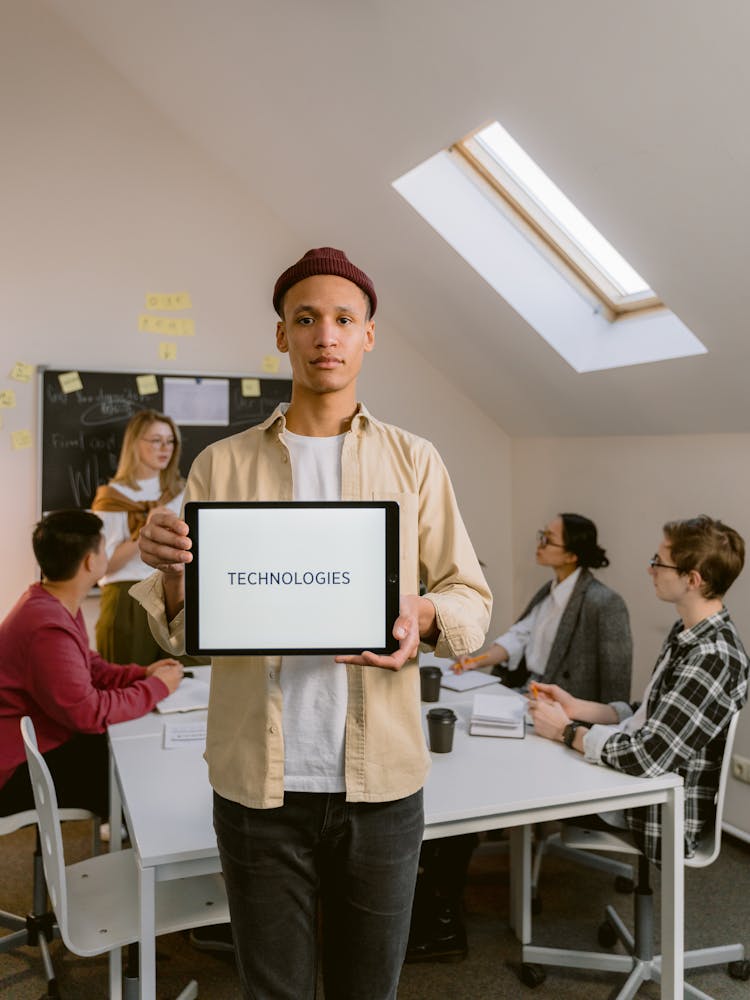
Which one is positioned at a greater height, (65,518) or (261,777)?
(65,518)

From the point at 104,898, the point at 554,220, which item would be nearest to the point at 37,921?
the point at 104,898

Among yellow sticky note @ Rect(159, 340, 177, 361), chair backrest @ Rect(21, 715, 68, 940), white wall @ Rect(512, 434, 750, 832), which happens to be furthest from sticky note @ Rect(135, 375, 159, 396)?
chair backrest @ Rect(21, 715, 68, 940)

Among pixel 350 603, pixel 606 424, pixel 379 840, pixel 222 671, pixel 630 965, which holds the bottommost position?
pixel 630 965

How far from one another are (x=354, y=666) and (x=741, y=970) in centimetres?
182

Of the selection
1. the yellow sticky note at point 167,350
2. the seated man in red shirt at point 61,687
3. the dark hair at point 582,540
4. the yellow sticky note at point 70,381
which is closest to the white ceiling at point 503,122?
the dark hair at point 582,540

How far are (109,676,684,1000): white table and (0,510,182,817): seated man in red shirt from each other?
0.12 metres

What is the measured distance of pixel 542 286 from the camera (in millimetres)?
3346

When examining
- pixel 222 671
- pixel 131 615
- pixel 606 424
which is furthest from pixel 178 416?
pixel 222 671

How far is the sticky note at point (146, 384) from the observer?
384cm

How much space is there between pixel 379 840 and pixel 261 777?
0.66 feet

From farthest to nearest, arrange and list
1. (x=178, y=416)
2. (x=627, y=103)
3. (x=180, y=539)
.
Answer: (x=178, y=416)
(x=627, y=103)
(x=180, y=539)

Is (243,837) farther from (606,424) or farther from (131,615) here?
(606,424)

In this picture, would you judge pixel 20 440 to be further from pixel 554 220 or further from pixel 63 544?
pixel 554 220

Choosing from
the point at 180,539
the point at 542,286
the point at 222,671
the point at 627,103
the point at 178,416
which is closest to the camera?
the point at 180,539
